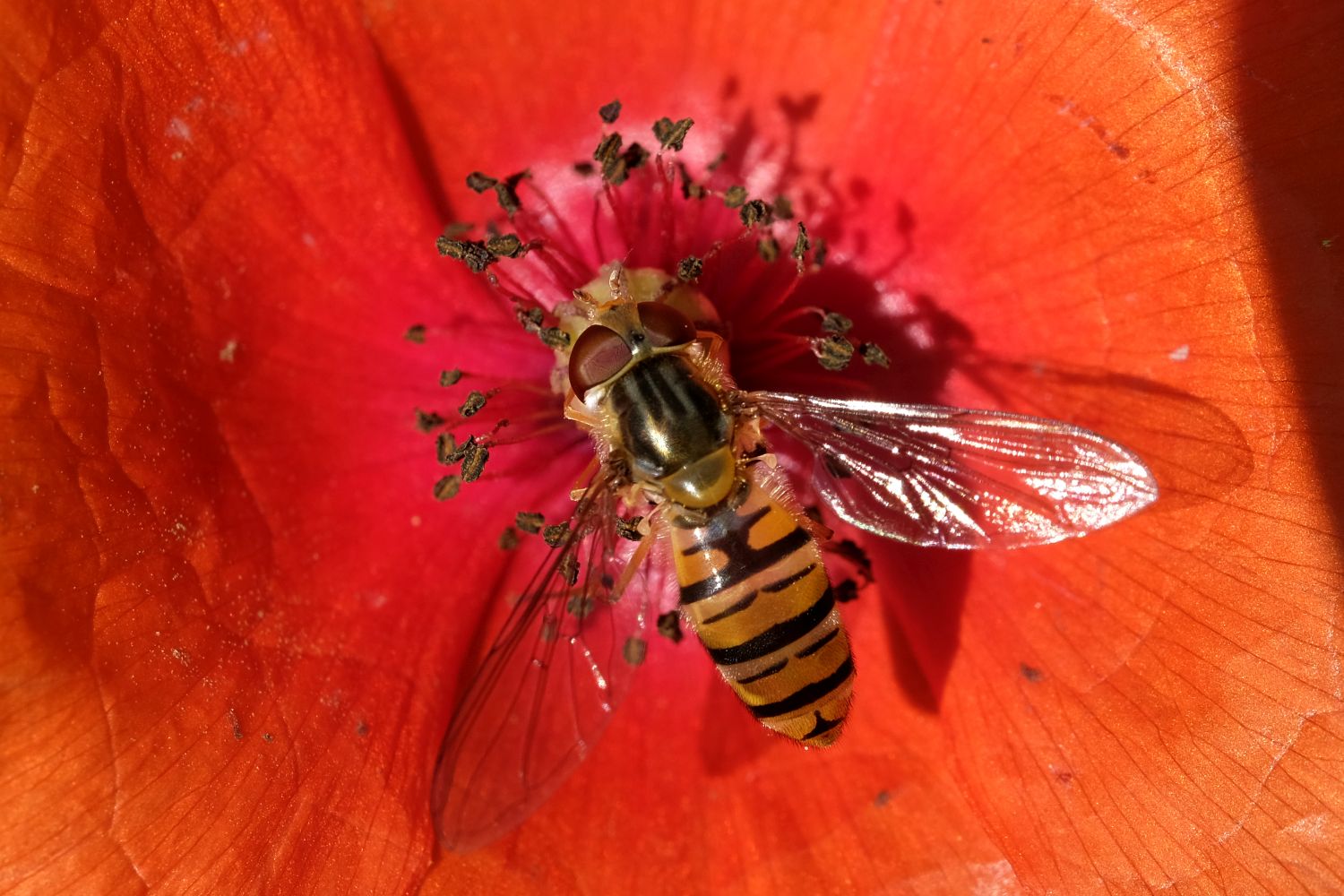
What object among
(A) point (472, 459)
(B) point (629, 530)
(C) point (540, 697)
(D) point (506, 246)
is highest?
(D) point (506, 246)

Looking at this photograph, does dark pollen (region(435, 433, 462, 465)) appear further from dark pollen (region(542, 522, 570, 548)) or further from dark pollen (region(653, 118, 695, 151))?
dark pollen (region(653, 118, 695, 151))

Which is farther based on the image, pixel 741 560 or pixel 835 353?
pixel 835 353

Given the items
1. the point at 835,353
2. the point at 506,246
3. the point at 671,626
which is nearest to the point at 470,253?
the point at 506,246

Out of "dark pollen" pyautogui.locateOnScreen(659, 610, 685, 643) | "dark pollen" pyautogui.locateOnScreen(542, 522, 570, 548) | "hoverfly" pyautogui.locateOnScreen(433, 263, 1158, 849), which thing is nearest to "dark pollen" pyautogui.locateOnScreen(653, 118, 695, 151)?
"hoverfly" pyautogui.locateOnScreen(433, 263, 1158, 849)

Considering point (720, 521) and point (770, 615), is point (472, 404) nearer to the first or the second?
point (720, 521)

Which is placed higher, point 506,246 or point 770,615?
point 506,246

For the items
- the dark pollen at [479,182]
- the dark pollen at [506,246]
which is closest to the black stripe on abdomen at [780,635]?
the dark pollen at [506,246]

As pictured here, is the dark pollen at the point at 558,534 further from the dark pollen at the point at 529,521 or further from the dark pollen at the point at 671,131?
the dark pollen at the point at 671,131

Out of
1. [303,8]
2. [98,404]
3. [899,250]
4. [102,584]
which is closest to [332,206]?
[303,8]
